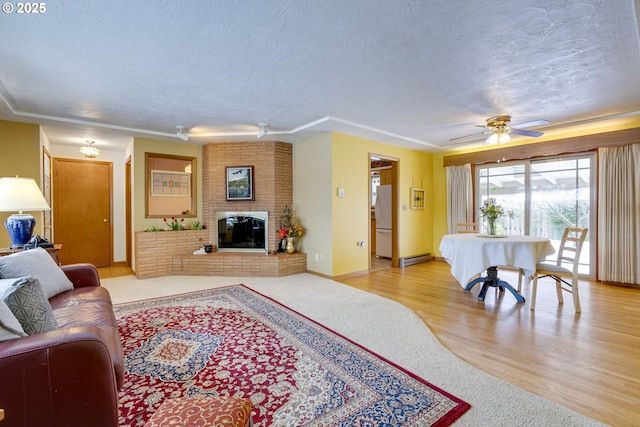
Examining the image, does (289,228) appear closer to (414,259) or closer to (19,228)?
(414,259)

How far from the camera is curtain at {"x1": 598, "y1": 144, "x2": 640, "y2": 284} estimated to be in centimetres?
432

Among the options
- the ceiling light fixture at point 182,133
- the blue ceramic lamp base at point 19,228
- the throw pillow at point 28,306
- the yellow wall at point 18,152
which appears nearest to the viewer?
the throw pillow at point 28,306

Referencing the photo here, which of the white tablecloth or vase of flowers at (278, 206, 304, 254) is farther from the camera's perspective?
vase of flowers at (278, 206, 304, 254)

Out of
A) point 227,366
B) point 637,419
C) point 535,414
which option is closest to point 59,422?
point 227,366

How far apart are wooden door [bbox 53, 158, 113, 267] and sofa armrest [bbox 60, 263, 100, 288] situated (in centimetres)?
385

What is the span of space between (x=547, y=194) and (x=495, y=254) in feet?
Answer: 8.99

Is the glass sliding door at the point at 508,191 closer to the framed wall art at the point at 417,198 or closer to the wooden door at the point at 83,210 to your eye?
the framed wall art at the point at 417,198

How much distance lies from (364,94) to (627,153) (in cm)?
420

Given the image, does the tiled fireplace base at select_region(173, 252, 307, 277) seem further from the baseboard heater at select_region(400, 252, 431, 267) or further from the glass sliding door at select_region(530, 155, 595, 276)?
the glass sliding door at select_region(530, 155, 595, 276)

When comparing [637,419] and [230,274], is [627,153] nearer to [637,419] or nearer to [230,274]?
[637,419]

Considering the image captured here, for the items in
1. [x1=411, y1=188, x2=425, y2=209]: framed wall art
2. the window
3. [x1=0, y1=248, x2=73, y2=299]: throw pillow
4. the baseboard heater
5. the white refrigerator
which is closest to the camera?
[x1=0, y1=248, x2=73, y2=299]: throw pillow

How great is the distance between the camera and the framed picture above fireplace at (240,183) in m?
5.47

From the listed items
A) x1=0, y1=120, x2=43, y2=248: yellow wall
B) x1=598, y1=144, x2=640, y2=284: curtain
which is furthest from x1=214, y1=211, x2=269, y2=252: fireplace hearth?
x1=598, y1=144, x2=640, y2=284: curtain

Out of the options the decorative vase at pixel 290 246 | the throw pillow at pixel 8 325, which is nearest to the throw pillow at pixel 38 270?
the throw pillow at pixel 8 325
